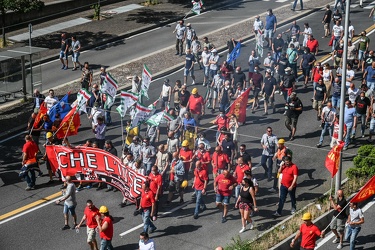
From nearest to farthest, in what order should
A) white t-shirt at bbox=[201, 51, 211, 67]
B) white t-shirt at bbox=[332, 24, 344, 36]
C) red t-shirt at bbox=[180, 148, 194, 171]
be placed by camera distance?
1. red t-shirt at bbox=[180, 148, 194, 171]
2. white t-shirt at bbox=[201, 51, 211, 67]
3. white t-shirt at bbox=[332, 24, 344, 36]

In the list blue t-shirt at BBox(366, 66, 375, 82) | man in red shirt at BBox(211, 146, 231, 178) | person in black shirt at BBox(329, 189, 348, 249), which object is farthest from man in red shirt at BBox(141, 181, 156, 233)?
blue t-shirt at BBox(366, 66, 375, 82)

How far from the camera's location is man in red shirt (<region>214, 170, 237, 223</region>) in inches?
840

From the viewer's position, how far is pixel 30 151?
2430cm

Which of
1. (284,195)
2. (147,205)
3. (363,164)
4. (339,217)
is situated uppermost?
(147,205)

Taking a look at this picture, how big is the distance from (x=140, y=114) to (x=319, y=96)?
653 centimetres

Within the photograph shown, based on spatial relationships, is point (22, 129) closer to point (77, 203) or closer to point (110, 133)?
point (110, 133)

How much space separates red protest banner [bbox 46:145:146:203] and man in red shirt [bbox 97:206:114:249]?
2652 millimetres

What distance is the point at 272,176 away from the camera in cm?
2398

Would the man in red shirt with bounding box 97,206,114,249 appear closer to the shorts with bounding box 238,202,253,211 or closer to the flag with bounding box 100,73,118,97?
the shorts with bounding box 238,202,253,211

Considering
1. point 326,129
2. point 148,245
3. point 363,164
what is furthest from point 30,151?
point 363,164

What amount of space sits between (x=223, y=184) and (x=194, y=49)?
41.5 ft

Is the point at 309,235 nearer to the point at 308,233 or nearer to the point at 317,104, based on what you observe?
the point at 308,233

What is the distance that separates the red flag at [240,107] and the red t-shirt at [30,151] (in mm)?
6122

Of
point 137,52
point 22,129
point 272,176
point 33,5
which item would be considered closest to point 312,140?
point 272,176
